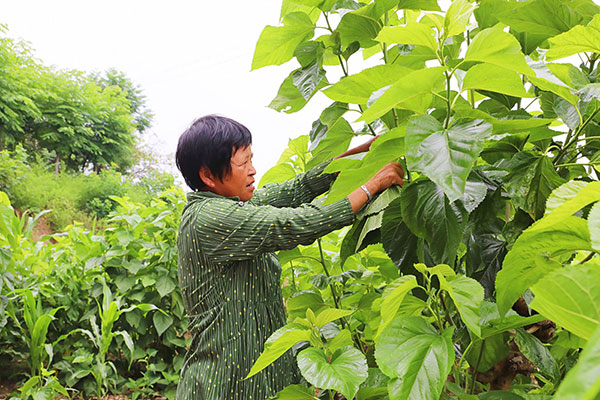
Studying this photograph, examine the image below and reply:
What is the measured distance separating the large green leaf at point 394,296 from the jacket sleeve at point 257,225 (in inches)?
10.0

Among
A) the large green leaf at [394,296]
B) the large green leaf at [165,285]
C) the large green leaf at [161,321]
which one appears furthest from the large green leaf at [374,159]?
the large green leaf at [161,321]

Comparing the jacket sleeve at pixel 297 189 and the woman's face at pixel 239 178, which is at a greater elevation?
the woman's face at pixel 239 178

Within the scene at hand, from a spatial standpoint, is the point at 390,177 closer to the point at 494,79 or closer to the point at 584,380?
the point at 494,79

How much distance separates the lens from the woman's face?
977mm

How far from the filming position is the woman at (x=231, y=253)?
818 mm

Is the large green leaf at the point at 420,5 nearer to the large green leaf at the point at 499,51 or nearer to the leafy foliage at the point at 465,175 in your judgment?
the leafy foliage at the point at 465,175

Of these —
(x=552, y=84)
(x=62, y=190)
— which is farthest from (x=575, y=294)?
(x=62, y=190)

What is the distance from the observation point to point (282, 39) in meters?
0.64

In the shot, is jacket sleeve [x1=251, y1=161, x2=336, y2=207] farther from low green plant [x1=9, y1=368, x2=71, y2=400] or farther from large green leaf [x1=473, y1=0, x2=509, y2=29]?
low green plant [x1=9, y1=368, x2=71, y2=400]

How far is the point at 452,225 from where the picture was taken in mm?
451

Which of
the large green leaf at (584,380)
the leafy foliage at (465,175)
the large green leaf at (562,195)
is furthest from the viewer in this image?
the leafy foliage at (465,175)

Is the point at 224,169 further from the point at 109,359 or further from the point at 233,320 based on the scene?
the point at 109,359

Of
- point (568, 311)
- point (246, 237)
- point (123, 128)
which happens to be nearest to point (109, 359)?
point (246, 237)

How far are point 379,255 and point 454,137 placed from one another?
1.55 ft
